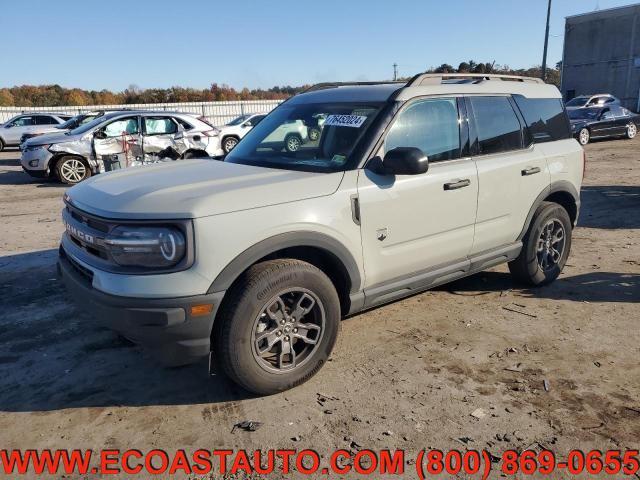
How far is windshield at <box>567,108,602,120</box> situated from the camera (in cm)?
1933

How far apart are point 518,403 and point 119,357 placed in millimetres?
2764

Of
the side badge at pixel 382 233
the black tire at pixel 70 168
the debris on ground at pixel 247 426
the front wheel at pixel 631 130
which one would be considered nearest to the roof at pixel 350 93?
the side badge at pixel 382 233

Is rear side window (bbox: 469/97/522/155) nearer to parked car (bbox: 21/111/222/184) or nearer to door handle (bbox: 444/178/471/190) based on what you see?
door handle (bbox: 444/178/471/190)

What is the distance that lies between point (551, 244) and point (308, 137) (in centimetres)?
278

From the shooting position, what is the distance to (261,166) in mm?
3932

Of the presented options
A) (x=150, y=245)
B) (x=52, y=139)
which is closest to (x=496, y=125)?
(x=150, y=245)

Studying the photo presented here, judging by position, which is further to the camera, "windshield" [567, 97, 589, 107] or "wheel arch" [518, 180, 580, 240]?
"windshield" [567, 97, 589, 107]

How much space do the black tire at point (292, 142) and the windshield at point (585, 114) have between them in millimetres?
18208

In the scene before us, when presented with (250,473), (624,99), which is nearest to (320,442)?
(250,473)

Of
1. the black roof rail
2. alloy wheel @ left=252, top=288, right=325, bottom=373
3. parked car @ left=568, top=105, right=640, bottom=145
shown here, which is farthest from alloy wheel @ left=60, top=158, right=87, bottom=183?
parked car @ left=568, top=105, right=640, bottom=145

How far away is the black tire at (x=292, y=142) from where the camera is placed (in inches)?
159

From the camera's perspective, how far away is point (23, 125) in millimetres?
21922

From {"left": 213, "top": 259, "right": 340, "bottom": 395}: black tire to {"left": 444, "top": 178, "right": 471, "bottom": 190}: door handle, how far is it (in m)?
1.28

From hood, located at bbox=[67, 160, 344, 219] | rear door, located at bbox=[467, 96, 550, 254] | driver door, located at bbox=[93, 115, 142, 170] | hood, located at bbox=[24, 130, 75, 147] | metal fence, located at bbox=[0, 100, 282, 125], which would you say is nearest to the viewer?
hood, located at bbox=[67, 160, 344, 219]
